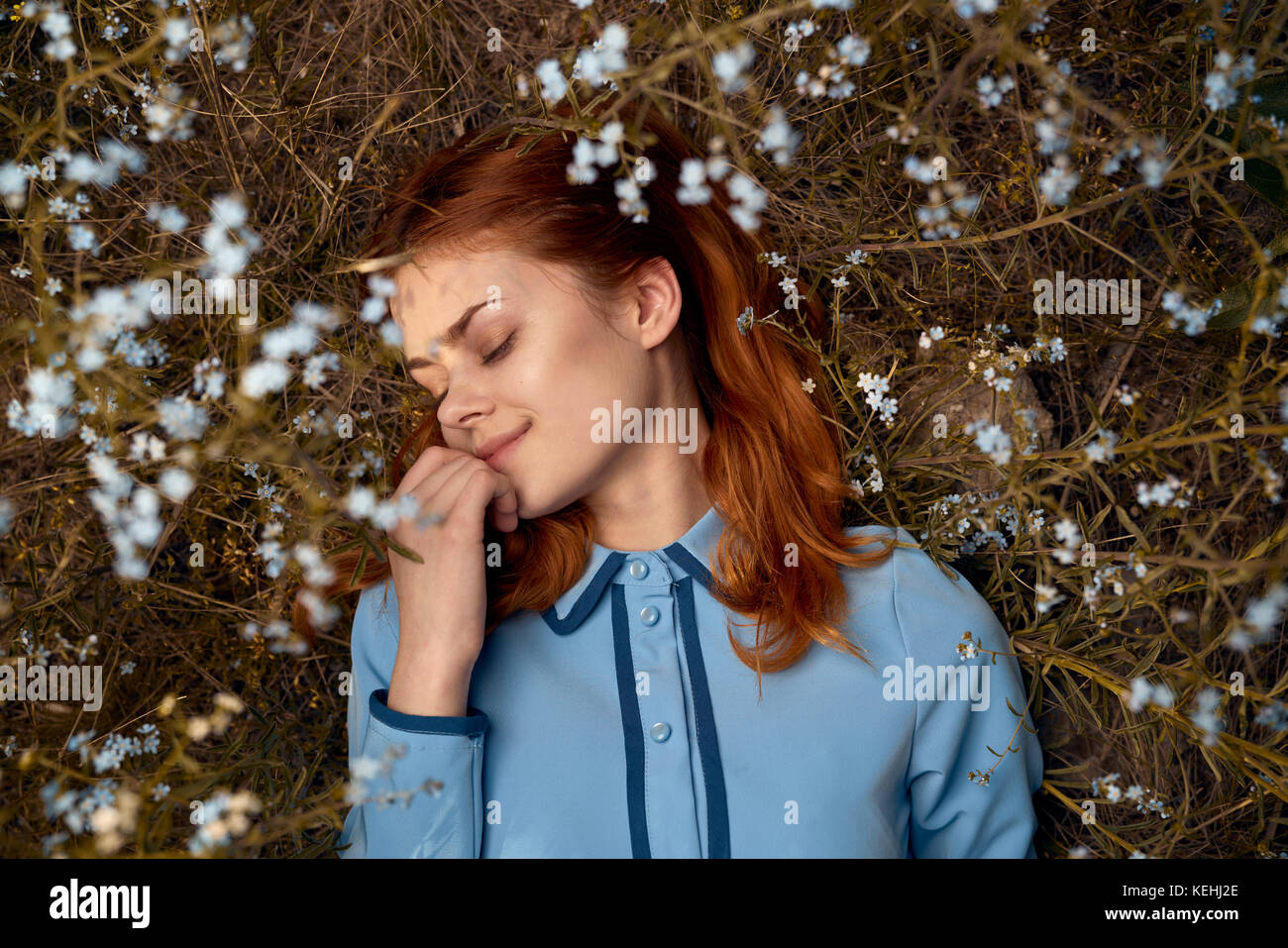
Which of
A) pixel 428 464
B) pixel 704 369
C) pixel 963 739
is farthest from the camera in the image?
pixel 704 369

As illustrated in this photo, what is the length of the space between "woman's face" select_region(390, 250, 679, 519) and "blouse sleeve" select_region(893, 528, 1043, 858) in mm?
643

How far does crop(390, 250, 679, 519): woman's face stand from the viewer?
4.74 feet

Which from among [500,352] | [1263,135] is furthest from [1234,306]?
[500,352]

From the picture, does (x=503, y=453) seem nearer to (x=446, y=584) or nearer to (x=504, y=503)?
(x=504, y=503)

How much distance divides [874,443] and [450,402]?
89 cm

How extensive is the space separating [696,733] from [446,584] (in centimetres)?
49

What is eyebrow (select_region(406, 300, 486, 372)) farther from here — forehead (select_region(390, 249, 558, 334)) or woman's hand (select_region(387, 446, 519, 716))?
woman's hand (select_region(387, 446, 519, 716))

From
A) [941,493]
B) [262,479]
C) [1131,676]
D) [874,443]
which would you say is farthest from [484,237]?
[1131,676]

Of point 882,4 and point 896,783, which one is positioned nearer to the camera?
point 882,4

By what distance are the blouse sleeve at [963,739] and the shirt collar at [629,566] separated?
1.19ft

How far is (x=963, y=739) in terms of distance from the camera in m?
1.69

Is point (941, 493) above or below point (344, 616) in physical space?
above
